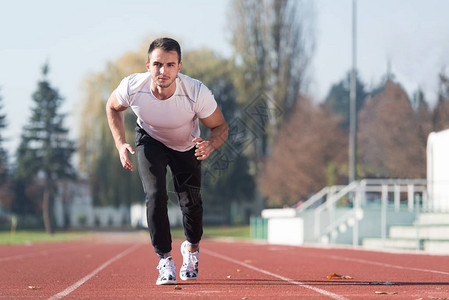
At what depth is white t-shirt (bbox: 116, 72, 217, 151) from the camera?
7688 millimetres

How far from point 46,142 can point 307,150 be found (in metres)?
29.2

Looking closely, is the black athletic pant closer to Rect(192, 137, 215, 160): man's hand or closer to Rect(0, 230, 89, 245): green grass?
Rect(192, 137, 215, 160): man's hand

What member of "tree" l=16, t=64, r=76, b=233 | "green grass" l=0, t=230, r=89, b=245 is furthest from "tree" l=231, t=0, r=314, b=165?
"tree" l=16, t=64, r=76, b=233

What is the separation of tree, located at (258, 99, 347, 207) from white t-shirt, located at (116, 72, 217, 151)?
42.6 metres

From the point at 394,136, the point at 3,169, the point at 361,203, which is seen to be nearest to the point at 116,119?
the point at 361,203

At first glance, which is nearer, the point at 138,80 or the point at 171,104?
the point at 171,104

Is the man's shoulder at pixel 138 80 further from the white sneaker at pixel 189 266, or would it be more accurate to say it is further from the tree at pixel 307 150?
the tree at pixel 307 150

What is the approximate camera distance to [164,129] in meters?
7.86

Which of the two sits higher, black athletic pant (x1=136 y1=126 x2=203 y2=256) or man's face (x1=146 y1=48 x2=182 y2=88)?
man's face (x1=146 y1=48 x2=182 y2=88)

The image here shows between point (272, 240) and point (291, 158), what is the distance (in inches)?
699

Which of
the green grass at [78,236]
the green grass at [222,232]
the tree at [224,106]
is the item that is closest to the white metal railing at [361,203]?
the green grass at [78,236]

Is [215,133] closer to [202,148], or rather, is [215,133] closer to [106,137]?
[202,148]

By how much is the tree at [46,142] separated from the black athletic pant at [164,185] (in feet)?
213

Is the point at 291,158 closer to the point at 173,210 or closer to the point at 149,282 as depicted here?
the point at 173,210
